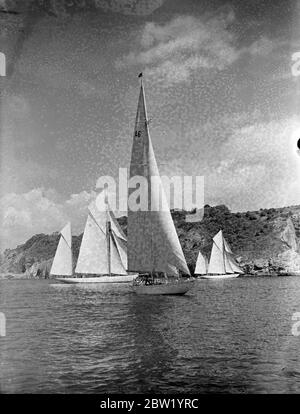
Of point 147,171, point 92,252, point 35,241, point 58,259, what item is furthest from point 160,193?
point 35,241

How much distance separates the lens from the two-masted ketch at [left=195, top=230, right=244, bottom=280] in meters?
59.6

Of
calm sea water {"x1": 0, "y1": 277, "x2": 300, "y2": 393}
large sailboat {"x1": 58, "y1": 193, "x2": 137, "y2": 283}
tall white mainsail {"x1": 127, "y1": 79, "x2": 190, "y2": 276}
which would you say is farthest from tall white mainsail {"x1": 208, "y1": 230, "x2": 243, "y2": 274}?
calm sea water {"x1": 0, "y1": 277, "x2": 300, "y2": 393}

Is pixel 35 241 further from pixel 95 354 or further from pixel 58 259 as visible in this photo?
pixel 95 354

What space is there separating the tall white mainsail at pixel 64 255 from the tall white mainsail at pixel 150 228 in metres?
23.6

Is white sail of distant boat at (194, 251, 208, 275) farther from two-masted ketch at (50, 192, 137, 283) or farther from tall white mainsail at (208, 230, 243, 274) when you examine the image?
two-masted ketch at (50, 192, 137, 283)

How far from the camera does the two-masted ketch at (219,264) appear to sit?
59562 millimetres

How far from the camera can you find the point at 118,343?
Result: 10383 mm

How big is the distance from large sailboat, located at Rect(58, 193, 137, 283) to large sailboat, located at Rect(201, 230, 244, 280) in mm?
16897

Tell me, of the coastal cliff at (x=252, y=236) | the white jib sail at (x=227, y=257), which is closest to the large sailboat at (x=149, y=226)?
the white jib sail at (x=227, y=257)

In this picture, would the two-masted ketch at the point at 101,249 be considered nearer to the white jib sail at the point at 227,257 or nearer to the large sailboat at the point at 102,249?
the large sailboat at the point at 102,249

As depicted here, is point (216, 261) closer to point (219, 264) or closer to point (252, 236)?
point (219, 264)

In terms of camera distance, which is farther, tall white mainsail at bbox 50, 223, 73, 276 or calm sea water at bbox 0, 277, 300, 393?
tall white mainsail at bbox 50, 223, 73, 276

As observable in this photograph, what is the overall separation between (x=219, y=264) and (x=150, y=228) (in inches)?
1591

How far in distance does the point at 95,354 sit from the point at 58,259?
3895cm
